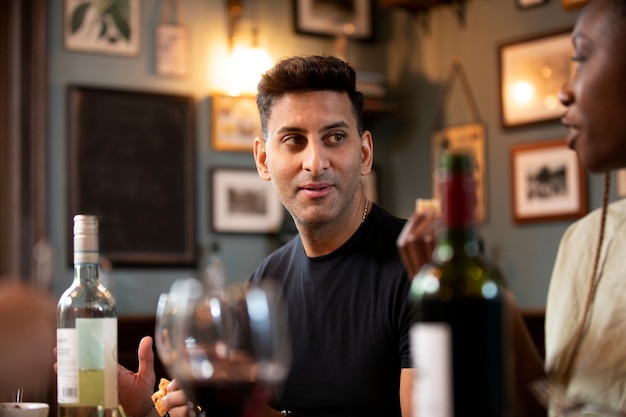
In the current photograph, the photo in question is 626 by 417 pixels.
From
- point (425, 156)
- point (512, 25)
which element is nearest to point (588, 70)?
point (512, 25)

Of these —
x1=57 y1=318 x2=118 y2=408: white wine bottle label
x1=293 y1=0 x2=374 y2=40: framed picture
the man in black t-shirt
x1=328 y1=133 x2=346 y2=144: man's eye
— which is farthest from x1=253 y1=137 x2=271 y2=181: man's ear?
x1=293 y1=0 x2=374 y2=40: framed picture

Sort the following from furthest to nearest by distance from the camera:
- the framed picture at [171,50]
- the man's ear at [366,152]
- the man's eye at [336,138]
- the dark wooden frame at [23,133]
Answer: the framed picture at [171,50] < the dark wooden frame at [23,133] < the man's ear at [366,152] < the man's eye at [336,138]

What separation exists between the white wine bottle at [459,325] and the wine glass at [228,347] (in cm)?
17

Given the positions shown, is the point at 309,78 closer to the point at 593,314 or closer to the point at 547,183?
the point at 593,314

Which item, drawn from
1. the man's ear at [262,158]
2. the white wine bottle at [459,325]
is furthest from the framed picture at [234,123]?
the white wine bottle at [459,325]

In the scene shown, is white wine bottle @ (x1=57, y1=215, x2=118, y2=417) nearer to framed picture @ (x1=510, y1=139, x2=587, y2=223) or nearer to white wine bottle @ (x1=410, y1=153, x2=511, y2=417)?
white wine bottle @ (x1=410, y1=153, x2=511, y2=417)

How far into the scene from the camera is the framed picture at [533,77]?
501 centimetres

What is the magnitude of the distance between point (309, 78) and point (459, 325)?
164 cm

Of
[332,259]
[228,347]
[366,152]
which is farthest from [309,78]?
[228,347]

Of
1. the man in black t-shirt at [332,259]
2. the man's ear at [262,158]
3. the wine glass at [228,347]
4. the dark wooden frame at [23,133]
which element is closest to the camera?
the wine glass at [228,347]

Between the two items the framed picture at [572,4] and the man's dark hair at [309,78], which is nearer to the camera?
the man's dark hair at [309,78]

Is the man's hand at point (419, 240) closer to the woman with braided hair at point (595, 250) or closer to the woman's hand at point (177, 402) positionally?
the woman with braided hair at point (595, 250)

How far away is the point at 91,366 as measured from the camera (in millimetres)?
1463

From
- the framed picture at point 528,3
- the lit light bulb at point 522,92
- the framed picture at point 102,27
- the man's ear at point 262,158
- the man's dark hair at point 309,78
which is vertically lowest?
the man's ear at point 262,158
